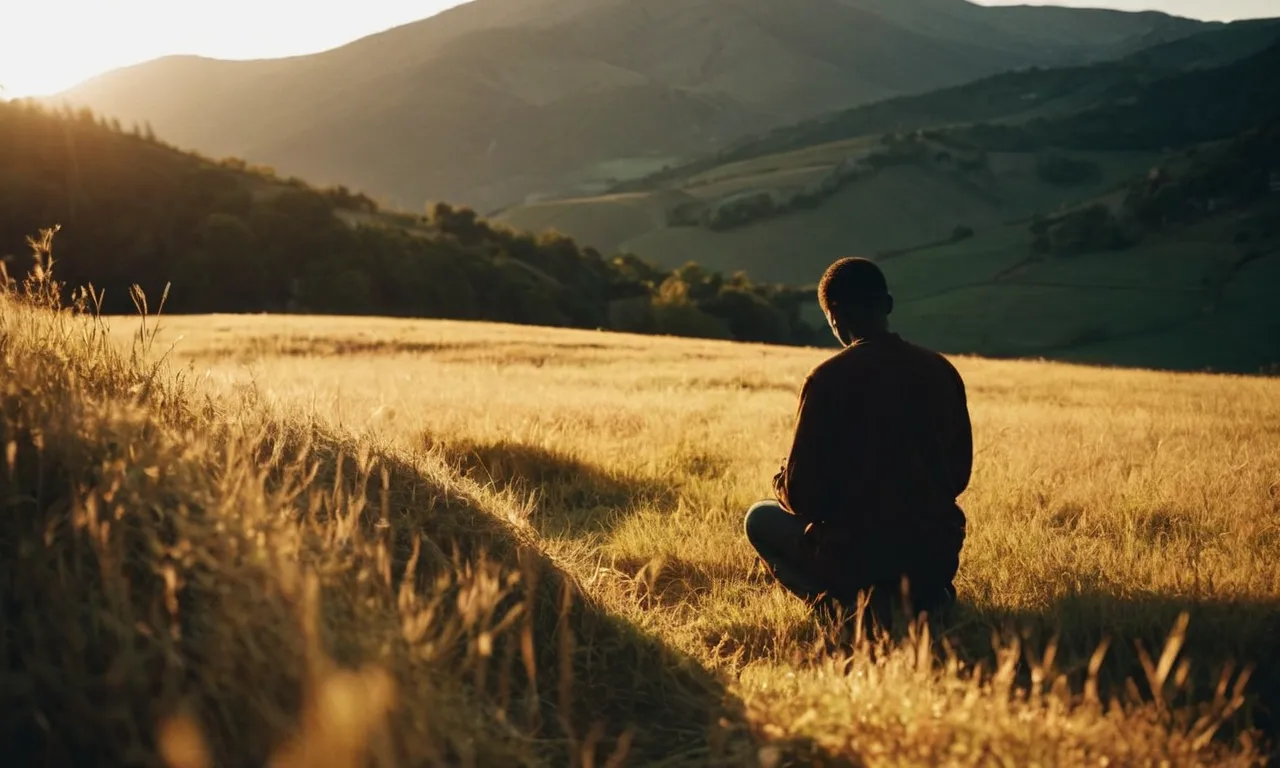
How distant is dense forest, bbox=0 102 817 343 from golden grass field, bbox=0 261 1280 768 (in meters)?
60.9

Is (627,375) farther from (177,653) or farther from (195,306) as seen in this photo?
(195,306)

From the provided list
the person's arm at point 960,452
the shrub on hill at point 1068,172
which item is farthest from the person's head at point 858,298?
the shrub on hill at point 1068,172

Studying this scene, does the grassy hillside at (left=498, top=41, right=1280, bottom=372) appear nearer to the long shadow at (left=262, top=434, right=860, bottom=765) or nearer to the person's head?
the person's head

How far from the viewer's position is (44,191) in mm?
Answer: 69125

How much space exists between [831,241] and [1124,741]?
485ft

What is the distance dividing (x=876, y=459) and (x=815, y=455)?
320 millimetres

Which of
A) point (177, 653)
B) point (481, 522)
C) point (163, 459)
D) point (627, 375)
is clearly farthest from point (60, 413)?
point (627, 375)

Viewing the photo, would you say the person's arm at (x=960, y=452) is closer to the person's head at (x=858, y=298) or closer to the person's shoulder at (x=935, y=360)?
the person's shoulder at (x=935, y=360)

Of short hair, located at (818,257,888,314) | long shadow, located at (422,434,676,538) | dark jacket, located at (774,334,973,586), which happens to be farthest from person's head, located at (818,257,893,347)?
long shadow, located at (422,434,676,538)

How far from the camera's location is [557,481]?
846 centimetres

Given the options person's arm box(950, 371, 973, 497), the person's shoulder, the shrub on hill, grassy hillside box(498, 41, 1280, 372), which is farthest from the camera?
the shrub on hill

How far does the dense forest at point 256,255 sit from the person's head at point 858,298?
62.3 m

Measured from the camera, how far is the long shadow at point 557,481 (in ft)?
25.1

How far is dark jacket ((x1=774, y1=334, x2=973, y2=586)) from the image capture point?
465cm
